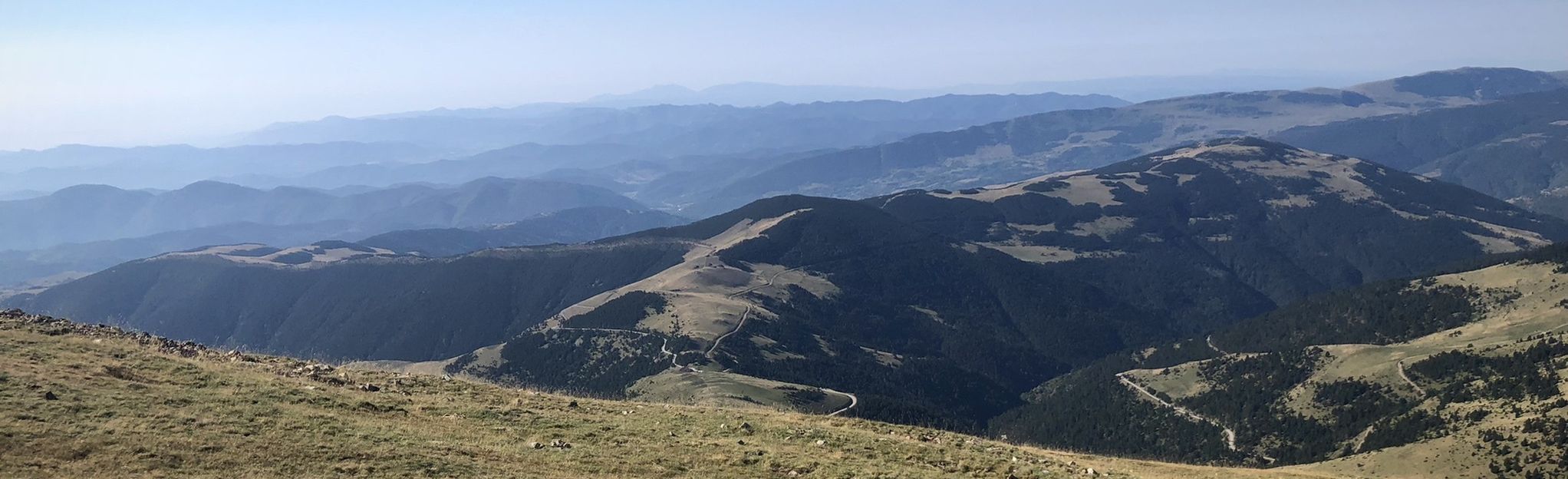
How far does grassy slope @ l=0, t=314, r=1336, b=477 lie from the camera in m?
29.2

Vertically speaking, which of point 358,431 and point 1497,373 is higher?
point 358,431

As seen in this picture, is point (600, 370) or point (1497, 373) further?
point (600, 370)

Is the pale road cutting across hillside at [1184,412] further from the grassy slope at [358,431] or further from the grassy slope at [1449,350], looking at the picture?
the grassy slope at [358,431]

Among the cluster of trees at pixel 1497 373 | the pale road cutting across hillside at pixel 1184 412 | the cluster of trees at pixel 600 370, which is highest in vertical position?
the cluster of trees at pixel 1497 373

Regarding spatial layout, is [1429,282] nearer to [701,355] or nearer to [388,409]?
[701,355]

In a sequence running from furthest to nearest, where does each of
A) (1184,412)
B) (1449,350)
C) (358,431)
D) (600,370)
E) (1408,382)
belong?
(600,370), (1184,412), (1449,350), (1408,382), (358,431)

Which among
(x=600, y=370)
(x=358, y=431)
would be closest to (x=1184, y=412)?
(x=600, y=370)

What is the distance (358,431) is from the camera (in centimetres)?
3403

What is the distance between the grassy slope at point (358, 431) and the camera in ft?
95.8

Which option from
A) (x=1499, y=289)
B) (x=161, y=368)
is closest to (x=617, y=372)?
(x=161, y=368)

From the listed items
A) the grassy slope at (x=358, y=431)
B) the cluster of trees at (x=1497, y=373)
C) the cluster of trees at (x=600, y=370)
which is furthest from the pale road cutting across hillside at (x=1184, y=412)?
the grassy slope at (x=358, y=431)

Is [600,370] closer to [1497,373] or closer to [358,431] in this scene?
[358,431]

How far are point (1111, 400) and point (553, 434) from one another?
15679 centimetres

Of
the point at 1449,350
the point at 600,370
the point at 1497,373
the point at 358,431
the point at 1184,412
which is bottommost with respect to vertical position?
the point at 1184,412
